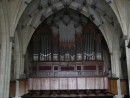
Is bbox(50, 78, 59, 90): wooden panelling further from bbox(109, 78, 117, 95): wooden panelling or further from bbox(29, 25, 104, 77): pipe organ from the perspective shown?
bbox(109, 78, 117, 95): wooden panelling

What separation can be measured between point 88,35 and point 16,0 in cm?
979

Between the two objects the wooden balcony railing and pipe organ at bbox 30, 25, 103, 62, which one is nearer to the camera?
the wooden balcony railing

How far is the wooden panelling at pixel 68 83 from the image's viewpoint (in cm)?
2264

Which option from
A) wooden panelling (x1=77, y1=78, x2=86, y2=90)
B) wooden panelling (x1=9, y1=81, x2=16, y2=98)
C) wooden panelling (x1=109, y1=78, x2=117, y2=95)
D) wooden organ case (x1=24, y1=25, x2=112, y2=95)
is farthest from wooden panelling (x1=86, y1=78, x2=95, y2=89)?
wooden panelling (x1=9, y1=81, x2=16, y2=98)

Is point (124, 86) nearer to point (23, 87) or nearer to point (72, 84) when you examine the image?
point (72, 84)

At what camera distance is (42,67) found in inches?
1050

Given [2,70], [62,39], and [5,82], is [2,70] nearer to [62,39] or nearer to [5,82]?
[5,82]

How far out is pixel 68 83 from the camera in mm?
22750

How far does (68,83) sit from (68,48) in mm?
5442

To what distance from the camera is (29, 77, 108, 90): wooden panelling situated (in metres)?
22.6

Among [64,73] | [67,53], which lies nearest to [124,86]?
[64,73]

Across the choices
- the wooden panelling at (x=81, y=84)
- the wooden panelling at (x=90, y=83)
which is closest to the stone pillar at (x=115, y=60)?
the wooden panelling at (x=90, y=83)

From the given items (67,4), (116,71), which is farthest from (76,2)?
(116,71)

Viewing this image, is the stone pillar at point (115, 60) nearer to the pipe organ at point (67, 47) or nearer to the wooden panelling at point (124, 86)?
the wooden panelling at point (124, 86)
